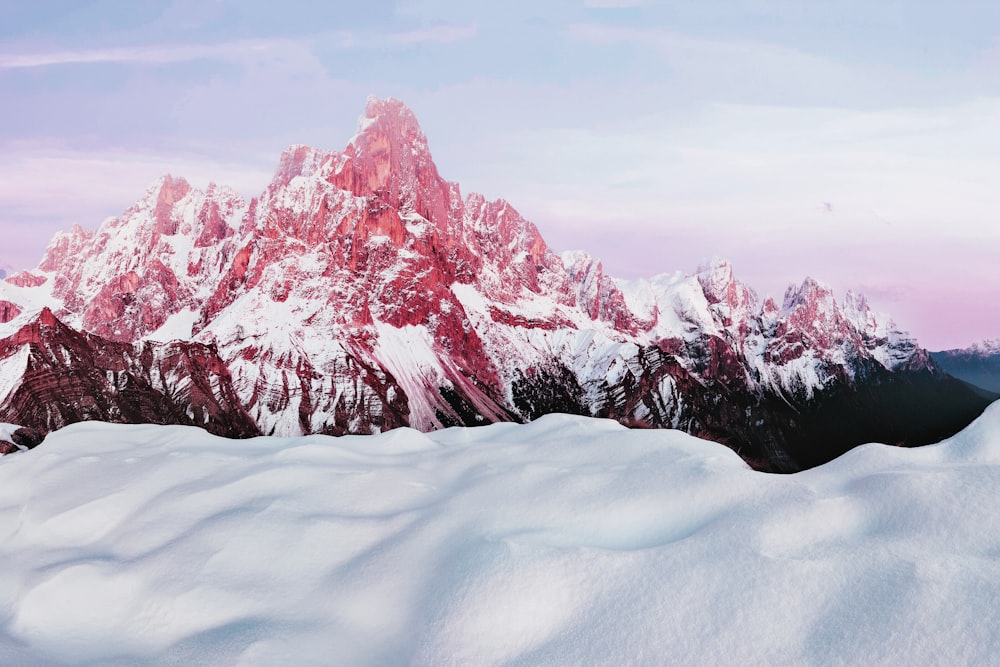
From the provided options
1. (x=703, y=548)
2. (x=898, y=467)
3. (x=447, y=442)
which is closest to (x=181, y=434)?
(x=447, y=442)

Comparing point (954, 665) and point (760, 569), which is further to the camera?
point (760, 569)

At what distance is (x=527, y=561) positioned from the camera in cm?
1334

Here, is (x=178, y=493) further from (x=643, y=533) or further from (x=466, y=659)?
(x=643, y=533)

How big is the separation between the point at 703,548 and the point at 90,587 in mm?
12280

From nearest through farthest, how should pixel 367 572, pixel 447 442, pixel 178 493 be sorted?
pixel 367 572 < pixel 178 493 < pixel 447 442

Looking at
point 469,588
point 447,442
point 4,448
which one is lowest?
point 4,448

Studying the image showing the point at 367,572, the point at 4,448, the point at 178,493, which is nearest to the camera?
the point at 367,572

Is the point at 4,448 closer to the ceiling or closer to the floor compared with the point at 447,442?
closer to the floor

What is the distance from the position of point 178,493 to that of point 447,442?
874 cm

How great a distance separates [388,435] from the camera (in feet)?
80.9

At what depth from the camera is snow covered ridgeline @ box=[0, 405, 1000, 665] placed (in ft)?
37.3

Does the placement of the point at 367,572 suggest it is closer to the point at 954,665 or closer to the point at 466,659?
the point at 466,659

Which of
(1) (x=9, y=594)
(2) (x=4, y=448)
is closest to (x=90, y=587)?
(1) (x=9, y=594)

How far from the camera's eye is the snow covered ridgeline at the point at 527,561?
37.3 feet
